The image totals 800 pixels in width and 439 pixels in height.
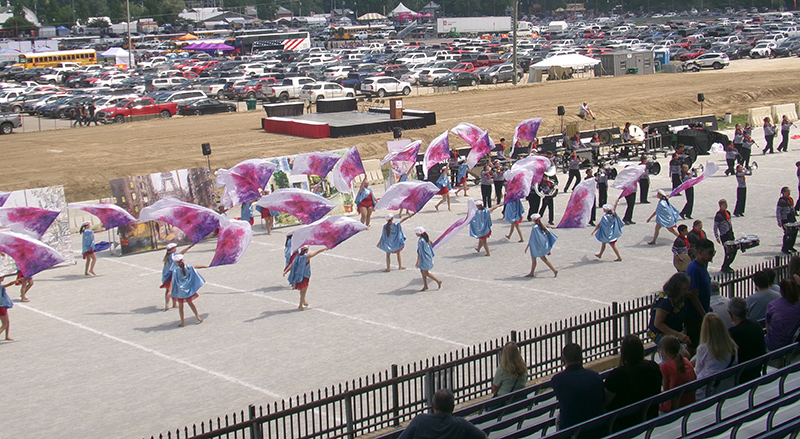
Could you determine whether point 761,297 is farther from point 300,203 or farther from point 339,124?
point 339,124

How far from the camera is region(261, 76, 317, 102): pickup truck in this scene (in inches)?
2026

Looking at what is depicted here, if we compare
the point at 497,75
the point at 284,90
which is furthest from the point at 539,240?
the point at 497,75

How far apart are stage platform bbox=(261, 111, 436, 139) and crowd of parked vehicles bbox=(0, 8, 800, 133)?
946 cm

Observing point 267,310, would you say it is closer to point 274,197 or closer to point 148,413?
point 274,197

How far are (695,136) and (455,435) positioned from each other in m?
28.0

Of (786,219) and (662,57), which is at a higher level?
(662,57)

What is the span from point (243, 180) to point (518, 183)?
6.95 metres

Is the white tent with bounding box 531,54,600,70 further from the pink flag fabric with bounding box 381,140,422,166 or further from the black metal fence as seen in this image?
the black metal fence

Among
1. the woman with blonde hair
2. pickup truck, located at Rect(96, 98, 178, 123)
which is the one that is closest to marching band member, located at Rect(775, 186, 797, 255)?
the woman with blonde hair

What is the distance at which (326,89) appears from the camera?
167 feet

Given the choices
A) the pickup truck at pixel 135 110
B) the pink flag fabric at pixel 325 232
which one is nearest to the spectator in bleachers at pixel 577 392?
the pink flag fabric at pixel 325 232

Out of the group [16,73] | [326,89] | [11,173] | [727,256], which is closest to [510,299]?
[727,256]

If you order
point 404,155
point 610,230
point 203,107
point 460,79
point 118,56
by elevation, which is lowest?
point 610,230

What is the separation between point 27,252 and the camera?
14.5 meters
